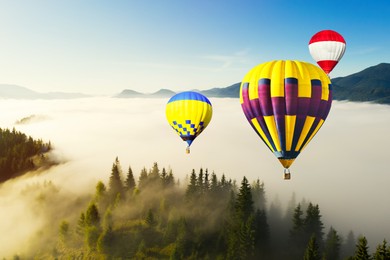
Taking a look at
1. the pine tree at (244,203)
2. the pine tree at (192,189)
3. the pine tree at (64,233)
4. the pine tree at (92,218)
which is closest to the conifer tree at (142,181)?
the pine tree at (192,189)

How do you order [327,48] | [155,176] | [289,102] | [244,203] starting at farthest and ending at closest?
[155,176]
[244,203]
[327,48]
[289,102]

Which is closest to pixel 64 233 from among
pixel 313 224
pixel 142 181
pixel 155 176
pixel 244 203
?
pixel 142 181

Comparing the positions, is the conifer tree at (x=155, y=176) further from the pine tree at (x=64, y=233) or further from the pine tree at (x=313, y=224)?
the pine tree at (x=313, y=224)

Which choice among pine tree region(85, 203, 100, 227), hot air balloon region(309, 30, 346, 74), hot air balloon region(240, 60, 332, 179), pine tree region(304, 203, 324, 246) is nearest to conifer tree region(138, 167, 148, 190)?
pine tree region(85, 203, 100, 227)

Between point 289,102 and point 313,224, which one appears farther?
point 313,224

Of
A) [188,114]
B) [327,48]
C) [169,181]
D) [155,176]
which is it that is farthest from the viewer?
[155,176]

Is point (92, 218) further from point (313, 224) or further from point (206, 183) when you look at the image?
point (313, 224)

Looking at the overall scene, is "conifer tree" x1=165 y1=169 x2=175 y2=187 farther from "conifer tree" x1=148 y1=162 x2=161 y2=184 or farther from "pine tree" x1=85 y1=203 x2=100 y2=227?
"pine tree" x1=85 y1=203 x2=100 y2=227
